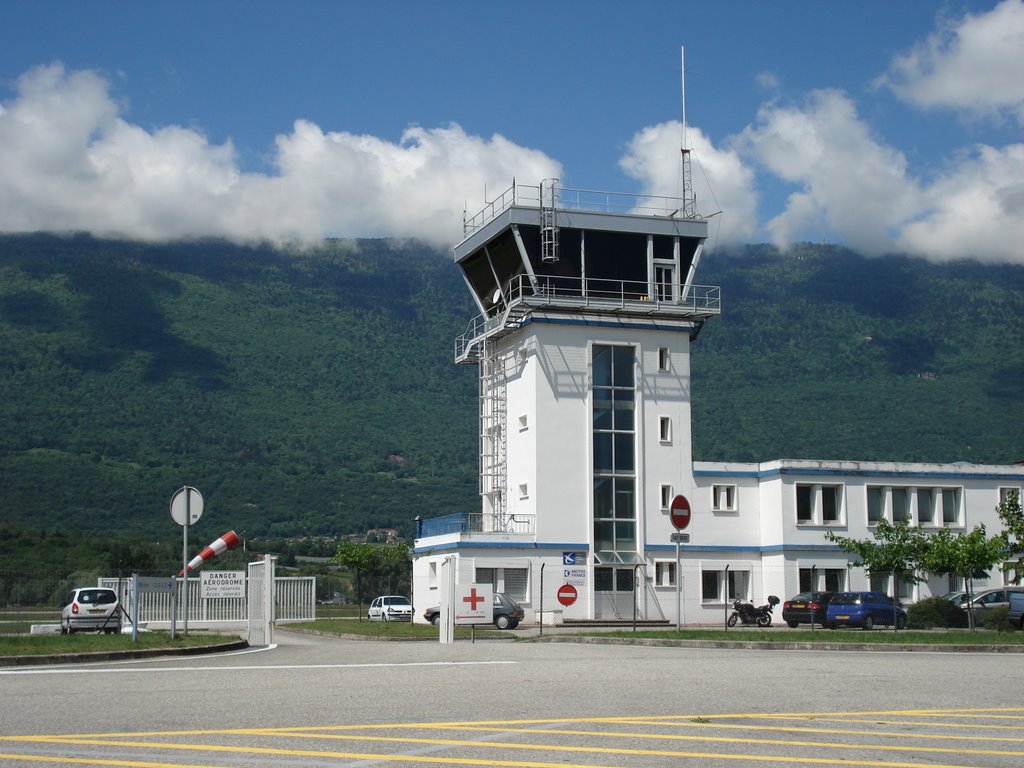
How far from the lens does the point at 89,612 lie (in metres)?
39.3

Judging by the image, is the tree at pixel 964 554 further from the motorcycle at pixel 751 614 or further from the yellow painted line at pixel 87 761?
the yellow painted line at pixel 87 761

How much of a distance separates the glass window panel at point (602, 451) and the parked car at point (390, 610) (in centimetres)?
1144

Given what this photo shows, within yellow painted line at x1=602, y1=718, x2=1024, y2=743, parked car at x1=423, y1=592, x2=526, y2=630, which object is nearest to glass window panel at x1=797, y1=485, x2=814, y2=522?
parked car at x1=423, y1=592, x2=526, y2=630

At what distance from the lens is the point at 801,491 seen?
1989 inches

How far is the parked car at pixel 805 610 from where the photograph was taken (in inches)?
1785

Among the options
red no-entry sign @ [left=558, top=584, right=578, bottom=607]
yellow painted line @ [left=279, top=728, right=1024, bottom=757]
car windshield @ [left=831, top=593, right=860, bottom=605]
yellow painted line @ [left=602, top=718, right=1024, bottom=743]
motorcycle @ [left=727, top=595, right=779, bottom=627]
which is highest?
yellow painted line @ [left=279, top=728, right=1024, bottom=757]

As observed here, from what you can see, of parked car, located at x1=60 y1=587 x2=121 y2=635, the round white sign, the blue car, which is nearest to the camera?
the round white sign

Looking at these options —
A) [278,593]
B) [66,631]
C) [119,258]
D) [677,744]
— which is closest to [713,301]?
[278,593]

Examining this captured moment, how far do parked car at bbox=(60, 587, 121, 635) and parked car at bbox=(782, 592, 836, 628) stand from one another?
22.4 metres

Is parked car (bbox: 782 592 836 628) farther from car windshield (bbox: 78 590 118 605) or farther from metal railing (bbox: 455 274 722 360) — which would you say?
car windshield (bbox: 78 590 118 605)

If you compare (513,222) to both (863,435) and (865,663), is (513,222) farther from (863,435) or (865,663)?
(863,435)

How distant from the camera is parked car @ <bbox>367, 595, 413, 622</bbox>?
5607 cm

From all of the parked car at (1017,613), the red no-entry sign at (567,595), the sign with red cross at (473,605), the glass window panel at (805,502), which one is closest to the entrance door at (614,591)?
the glass window panel at (805,502)

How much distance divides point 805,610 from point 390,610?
60.5 feet
